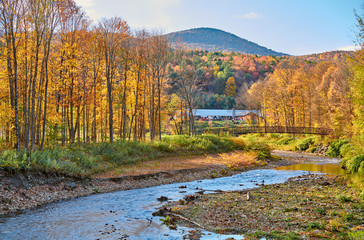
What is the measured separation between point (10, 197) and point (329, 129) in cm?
3537

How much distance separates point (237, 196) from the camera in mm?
13352

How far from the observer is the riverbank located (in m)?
12.1

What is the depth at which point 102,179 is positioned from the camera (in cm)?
1623

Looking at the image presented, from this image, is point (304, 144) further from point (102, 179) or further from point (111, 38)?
point (102, 179)

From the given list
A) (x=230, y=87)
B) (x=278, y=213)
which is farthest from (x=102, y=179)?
(x=230, y=87)

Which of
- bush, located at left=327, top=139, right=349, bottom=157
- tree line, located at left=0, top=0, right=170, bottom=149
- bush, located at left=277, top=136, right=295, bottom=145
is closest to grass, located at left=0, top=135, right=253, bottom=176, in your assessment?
tree line, located at left=0, top=0, right=170, bottom=149

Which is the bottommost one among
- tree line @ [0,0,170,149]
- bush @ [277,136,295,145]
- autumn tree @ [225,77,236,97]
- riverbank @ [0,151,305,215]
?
bush @ [277,136,295,145]

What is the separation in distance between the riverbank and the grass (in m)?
0.54

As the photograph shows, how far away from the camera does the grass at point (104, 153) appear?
14266mm

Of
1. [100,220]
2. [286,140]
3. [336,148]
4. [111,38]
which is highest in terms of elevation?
[111,38]

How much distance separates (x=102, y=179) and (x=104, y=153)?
594 centimetres

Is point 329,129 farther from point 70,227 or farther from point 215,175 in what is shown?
point 70,227

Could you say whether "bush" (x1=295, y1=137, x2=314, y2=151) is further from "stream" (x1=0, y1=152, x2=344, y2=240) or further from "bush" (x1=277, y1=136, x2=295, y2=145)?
"stream" (x1=0, y1=152, x2=344, y2=240)

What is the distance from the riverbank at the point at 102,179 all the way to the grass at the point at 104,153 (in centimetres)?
54
